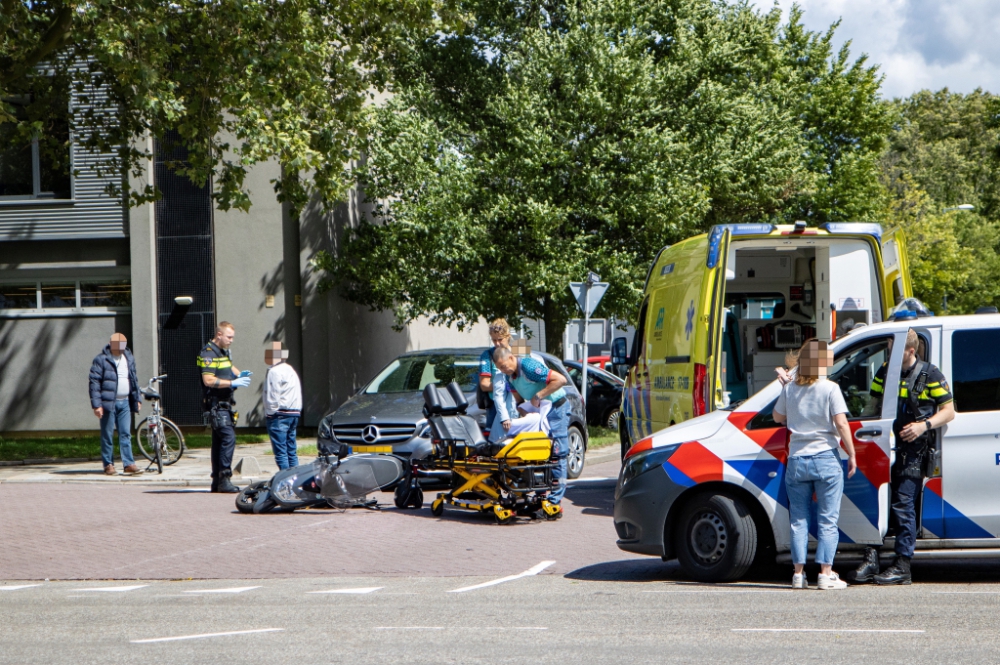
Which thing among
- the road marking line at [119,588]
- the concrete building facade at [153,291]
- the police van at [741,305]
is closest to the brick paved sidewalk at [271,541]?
the road marking line at [119,588]

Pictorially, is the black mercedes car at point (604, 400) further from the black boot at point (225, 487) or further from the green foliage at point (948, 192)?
the green foliage at point (948, 192)

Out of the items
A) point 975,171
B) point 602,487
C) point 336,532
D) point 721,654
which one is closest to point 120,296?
point 602,487

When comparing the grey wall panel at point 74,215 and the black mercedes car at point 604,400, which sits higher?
the grey wall panel at point 74,215

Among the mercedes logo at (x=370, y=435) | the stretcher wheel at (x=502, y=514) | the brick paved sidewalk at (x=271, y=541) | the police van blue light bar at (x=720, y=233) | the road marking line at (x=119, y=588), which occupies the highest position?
the police van blue light bar at (x=720, y=233)

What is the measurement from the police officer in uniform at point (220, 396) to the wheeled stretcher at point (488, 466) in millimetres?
2986

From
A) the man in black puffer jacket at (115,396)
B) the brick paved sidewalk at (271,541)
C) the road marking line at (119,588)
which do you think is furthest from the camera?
the man in black puffer jacket at (115,396)

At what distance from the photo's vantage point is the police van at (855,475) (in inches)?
290

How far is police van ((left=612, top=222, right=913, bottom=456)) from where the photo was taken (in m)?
10.4

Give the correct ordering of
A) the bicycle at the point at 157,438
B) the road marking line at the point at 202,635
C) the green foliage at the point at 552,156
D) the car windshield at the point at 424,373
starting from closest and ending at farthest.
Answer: the road marking line at the point at 202,635
the car windshield at the point at 424,373
the bicycle at the point at 157,438
the green foliage at the point at 552,156

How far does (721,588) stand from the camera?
7.47m

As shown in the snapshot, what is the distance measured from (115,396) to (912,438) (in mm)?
11750

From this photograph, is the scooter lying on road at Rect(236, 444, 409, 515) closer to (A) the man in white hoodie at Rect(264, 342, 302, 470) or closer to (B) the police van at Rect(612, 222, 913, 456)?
(A) the man in white hoodie at Rect(264, 342, 302, 470)

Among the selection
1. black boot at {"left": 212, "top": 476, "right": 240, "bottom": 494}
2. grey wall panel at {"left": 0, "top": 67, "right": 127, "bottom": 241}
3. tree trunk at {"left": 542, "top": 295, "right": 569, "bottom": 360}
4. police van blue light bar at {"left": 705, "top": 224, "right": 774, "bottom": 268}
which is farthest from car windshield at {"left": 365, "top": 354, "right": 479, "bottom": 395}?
grey wall panel at {"left": 0, "top": 67, "right": 127, "bottom": 241}

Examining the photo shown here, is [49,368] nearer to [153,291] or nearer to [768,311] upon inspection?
[153,291]
